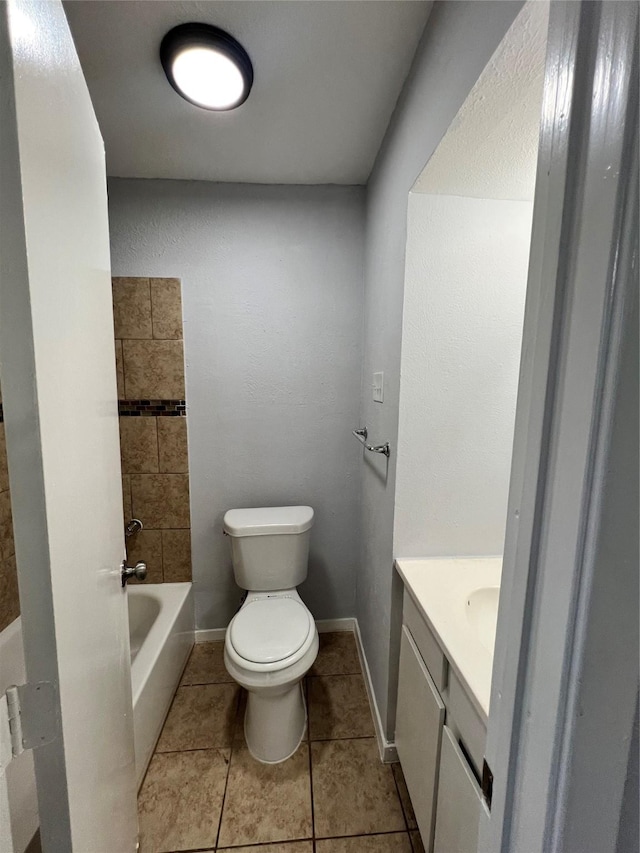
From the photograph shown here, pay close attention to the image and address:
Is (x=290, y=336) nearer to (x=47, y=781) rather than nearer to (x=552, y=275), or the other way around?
(x=552, y=275)

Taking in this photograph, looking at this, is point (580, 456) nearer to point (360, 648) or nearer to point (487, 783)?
point (487, 783)

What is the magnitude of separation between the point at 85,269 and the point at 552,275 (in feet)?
2.54

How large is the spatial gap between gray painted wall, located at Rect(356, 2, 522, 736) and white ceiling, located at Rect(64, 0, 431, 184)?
4.4 inches

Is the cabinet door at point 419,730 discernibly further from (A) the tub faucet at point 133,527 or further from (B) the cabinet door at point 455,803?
(A) the tub faucet at point 133,527

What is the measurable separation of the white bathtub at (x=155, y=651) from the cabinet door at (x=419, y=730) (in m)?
0.90

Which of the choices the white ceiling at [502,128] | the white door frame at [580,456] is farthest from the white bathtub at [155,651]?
the white ceiling at [502,128]

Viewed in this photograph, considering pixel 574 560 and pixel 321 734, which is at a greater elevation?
pixel 574 560

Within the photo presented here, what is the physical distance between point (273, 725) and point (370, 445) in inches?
44.6

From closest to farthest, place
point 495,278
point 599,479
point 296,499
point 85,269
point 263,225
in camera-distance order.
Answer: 1. point 599,479
2. point 85,269
3. point 495,278
4. point 263,225
5. point 296,499

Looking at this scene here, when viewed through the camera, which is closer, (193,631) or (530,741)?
(530,741)

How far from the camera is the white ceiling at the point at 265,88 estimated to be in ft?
2.97

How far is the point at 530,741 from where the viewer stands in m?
0.39

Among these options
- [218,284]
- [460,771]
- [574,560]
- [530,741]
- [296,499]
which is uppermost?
[218,284]

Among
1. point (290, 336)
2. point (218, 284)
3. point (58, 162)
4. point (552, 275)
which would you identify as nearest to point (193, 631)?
point (290, 336)
